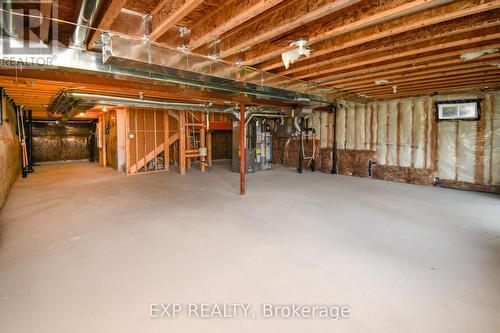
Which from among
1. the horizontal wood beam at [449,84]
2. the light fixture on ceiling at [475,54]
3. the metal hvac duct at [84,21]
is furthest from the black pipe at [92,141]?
the light fixture on ceiling at [475,54]

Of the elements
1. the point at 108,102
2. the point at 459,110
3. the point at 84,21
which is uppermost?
the point at 108,102

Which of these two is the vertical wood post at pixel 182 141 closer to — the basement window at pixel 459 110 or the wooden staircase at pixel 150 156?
the wooden staircase at pixel 150 156

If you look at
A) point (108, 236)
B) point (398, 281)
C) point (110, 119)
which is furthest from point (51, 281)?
point (110, 119)

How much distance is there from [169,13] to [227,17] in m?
0.51

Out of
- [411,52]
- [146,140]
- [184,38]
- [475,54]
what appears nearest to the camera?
[184,38]

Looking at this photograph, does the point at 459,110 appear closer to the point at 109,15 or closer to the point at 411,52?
the point at 411,52

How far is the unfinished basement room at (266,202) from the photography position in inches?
68.6

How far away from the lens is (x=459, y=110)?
5738mm

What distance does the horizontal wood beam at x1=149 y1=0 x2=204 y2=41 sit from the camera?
1.95 metres

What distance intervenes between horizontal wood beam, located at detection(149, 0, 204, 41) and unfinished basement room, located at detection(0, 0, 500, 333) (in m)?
0.03

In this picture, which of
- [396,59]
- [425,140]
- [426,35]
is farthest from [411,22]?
[425,140]
